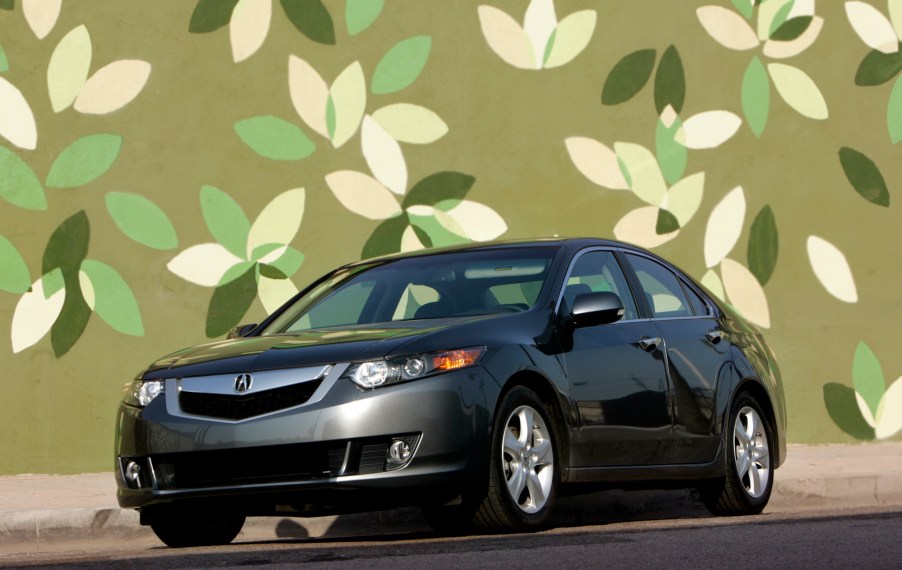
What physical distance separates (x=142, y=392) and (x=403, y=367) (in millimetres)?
1373

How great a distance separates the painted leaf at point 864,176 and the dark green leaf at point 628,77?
6.67 feet

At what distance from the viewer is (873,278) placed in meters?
13.6

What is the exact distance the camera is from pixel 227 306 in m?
12.3

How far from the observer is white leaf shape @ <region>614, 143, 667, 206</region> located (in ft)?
43.0

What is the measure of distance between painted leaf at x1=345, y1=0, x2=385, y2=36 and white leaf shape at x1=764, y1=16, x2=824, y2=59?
359 centimetres

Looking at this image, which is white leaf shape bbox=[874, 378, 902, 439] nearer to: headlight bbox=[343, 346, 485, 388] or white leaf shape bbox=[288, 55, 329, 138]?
white leaf shape bbox=[288, 55, 329, 138]

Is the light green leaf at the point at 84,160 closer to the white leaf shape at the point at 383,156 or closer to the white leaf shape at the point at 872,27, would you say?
the white leaf shape at the point at 383,156

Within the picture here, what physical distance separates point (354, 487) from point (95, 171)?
262 inches

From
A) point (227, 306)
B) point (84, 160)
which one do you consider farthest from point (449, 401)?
point (84, 160)

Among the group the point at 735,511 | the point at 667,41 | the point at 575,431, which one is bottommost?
the point at 735,511

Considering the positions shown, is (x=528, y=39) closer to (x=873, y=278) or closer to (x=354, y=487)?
(x=873, y=278)

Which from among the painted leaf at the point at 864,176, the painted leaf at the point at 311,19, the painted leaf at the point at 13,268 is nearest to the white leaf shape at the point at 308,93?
the painted leaf at the point at 311,19

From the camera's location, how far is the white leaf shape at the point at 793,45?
44.2 ft

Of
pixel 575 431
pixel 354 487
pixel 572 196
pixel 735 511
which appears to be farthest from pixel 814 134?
pixel 354 487
